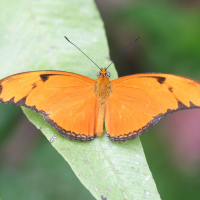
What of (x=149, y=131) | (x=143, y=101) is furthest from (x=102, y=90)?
(x=149, y=131)

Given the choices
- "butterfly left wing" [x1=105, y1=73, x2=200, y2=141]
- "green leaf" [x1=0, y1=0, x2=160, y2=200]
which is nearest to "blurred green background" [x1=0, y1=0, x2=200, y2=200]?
"green leaf" [x1=0, y1=0, x2=160, y2=200]

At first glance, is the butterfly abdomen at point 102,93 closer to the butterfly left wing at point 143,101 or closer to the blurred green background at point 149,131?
the butterfly left wing at point 143,101

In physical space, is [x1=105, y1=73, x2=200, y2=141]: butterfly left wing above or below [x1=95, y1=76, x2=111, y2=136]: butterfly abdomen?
below

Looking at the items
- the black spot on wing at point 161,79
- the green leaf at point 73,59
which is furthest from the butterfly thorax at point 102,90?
the black spot on wing at point 161,79

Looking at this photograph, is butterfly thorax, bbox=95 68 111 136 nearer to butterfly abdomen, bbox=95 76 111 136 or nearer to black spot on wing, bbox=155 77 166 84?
butterfly abdomen, bbox=95 76 111 136

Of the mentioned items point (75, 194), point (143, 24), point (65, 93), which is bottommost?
point (75, 194)

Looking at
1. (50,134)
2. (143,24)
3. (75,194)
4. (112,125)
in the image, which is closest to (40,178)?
(75,194)

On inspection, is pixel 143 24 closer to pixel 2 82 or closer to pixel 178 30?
pixel 178 30
